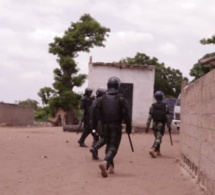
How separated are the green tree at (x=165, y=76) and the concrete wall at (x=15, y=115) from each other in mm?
11759

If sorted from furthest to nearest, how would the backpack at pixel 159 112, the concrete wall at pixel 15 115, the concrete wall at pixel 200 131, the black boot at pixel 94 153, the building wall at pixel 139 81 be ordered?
the concrete wall at pixel 15 115
the building wall at pixel 139 81
the backpack at pixel 159 112
the black boot at pixel 94 153
the concrete wall at pixel 200 131

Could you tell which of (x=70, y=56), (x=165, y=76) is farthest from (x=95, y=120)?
(x=165, y=76)

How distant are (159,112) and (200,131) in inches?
193

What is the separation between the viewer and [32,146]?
49.3 ft

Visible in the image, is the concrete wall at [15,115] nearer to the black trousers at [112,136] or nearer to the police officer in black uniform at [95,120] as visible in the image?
the police officer in black uniform at [95,120]

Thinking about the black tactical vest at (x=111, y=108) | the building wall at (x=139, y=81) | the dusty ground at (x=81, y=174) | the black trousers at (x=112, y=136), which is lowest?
the dusty ground at (x=81, y=174)

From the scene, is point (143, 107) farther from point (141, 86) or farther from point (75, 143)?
point (75, 143)

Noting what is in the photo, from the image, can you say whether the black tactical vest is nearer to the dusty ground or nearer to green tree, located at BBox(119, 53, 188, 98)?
the dusty ground

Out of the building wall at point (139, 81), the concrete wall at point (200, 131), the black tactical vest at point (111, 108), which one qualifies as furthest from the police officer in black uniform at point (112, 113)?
the building wall at point (139, 81)

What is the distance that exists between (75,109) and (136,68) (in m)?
9.92

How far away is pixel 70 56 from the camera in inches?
1366

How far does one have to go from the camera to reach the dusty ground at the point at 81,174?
8234mm

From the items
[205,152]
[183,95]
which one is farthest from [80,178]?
[183,95]

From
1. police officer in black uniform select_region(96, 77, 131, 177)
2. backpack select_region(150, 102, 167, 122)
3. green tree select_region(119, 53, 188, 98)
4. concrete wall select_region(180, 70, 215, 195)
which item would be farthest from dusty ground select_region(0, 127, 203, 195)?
green tree select_region(119, 53, 188, 98)
